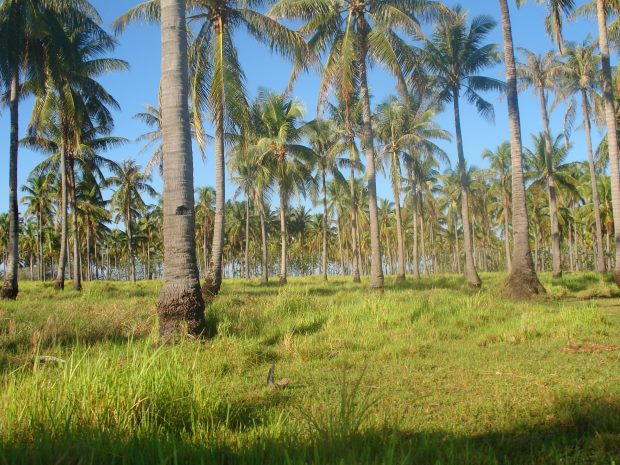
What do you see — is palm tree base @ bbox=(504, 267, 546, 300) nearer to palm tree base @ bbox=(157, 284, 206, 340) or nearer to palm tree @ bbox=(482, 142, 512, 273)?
palm tree base @ bbox=(157, 284, 206, 340)

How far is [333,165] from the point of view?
27406 millimetres

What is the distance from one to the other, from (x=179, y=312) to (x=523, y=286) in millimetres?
9056

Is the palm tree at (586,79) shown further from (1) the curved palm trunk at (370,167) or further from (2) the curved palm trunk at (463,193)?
(1) the curved palm trunk at (370,167)

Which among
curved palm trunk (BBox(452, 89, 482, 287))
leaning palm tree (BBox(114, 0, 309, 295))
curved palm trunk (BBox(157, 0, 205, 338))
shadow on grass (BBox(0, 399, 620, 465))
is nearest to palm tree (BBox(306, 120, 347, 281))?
curved palm trunk (BBox(452, 89, 482, 287))

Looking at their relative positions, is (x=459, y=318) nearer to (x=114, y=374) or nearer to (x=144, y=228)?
(x=114, y=374)

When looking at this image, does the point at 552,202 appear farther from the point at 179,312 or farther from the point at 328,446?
the point at 328,446

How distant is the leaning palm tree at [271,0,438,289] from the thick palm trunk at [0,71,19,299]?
344 inches

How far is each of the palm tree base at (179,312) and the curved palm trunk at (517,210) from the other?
28.4ft

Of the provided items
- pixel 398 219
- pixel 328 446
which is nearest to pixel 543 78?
pixel 398 219

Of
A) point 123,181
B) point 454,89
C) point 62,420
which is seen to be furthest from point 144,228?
point 62,420

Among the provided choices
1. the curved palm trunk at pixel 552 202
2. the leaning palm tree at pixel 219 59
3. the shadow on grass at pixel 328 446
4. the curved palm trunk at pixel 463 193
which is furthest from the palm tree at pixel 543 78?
the shadow on grass at pixel 328 446

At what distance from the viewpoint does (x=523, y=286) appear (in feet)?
39.2

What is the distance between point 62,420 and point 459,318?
6.68 meters

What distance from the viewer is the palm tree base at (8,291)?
13359 millimetres
